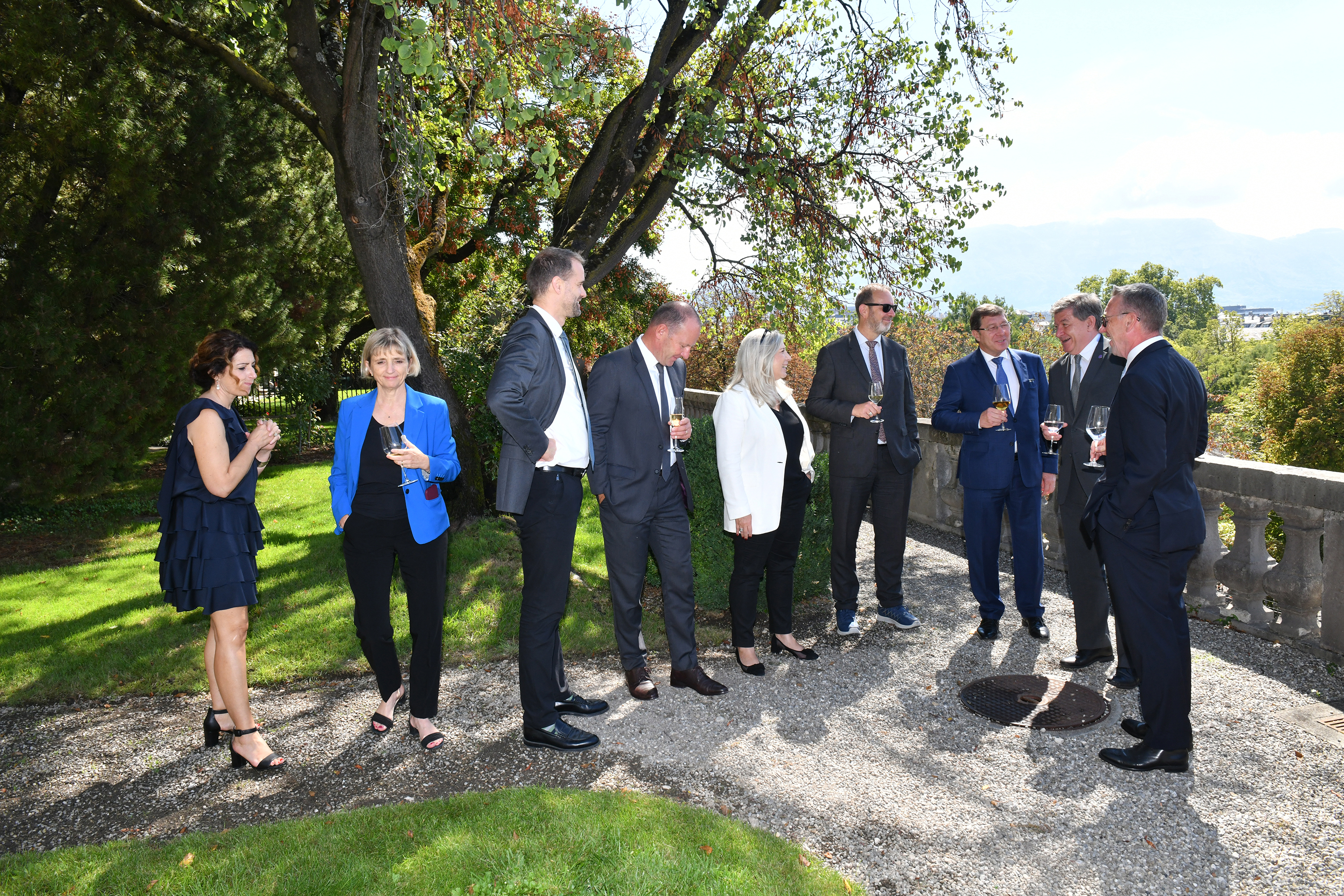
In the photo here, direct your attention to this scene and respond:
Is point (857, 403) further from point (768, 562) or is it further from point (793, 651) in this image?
point (793, 651)

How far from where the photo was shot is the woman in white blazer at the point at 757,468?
4.95 meters

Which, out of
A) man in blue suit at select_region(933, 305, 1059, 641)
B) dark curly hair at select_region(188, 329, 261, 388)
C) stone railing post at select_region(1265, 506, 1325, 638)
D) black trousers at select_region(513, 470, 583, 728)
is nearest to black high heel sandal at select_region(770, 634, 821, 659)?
man in blue suit at select_region(933, 305, 1059, 641)

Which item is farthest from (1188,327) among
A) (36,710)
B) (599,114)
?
(36,710)

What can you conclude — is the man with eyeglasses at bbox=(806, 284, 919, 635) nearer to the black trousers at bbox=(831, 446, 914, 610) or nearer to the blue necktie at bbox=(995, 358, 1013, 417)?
the black trousers at bbox=(831, 446, 914, 610)

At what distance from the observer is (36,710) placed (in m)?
5.11

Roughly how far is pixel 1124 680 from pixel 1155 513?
1.56m

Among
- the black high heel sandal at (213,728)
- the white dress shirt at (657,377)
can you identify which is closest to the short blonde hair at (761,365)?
the white dress shirt at (657,377)

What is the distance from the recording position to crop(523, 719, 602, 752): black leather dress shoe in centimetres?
425

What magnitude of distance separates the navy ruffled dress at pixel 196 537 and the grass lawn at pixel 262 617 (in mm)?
1695

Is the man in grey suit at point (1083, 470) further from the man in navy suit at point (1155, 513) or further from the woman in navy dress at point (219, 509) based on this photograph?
the woman in navy dress at point (219, 509)

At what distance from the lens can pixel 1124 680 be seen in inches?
195

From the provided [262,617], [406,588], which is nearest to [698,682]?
[406,588]

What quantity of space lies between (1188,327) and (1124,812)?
137859mm

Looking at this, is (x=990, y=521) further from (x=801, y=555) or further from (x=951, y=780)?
(x=951, y=780)
